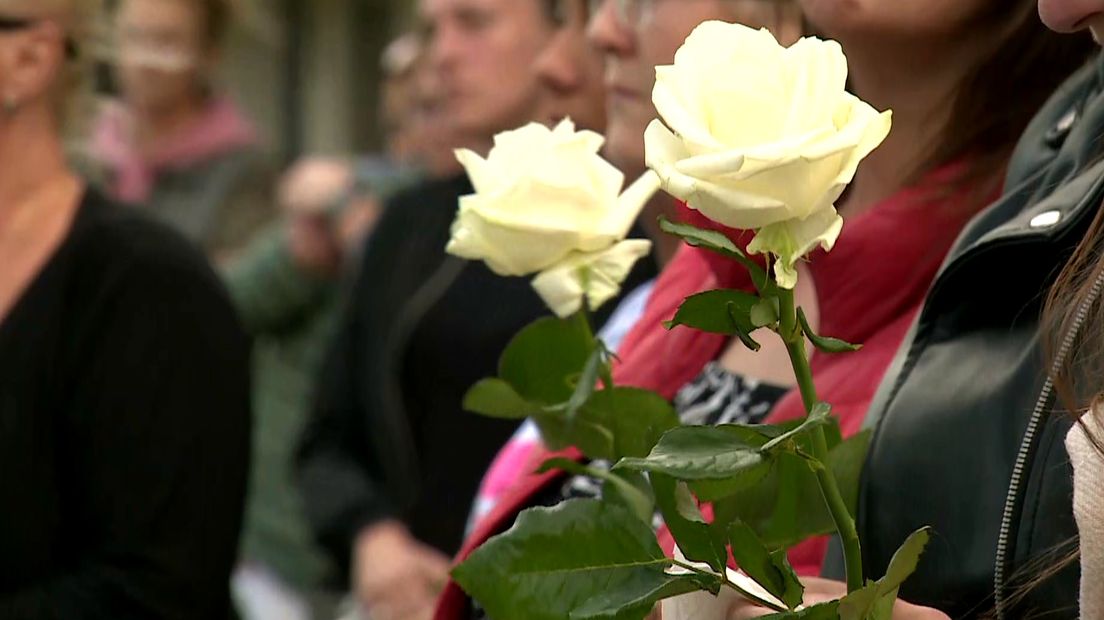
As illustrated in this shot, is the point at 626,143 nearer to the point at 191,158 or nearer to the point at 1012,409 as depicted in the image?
the point at 1012,409

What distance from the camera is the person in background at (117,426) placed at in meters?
2.62

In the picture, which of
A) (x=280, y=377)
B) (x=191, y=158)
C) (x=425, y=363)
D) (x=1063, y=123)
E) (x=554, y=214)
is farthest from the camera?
(x=191, y=158)

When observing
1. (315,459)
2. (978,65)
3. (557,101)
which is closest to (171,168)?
(315,459)

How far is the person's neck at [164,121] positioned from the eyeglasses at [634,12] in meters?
2.87

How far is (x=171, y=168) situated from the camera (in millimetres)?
5105

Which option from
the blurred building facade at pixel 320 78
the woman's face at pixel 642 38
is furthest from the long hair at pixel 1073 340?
the blurred building facade at pixel 320 78

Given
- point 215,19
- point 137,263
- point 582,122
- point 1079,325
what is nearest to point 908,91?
point 1079,325

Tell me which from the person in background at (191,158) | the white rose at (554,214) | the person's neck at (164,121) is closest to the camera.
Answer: the white rose at (554,214)

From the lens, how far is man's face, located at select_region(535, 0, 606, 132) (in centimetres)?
299

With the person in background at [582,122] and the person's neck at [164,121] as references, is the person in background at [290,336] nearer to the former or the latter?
the person's neck at [164,121]

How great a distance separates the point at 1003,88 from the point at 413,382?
1832 mm

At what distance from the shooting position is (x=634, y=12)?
8.00 feet

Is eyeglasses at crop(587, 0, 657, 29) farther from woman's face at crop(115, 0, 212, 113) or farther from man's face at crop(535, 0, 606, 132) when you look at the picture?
woman's face at crop(115, 0, 212, 113)

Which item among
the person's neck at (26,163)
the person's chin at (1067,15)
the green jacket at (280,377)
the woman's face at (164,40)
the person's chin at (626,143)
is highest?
the person's chin at (1067,15)
